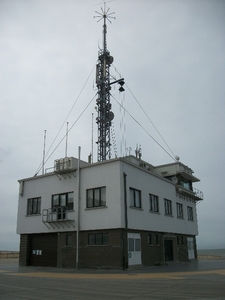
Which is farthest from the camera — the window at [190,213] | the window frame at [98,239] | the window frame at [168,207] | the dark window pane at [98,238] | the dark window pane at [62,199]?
the window at [190,213]

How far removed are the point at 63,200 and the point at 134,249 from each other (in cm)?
719

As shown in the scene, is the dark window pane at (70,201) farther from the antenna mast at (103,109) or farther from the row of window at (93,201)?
the antenna mast at (103,109)

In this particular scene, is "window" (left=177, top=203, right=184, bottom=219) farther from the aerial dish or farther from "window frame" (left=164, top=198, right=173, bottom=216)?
the aerial dish

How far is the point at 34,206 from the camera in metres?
29.4

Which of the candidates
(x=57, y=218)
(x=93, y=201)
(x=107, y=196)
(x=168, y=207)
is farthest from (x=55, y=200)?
(x=168, y=207)

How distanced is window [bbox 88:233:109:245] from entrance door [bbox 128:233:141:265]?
182cm

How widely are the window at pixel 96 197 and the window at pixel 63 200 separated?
1836 millimetres

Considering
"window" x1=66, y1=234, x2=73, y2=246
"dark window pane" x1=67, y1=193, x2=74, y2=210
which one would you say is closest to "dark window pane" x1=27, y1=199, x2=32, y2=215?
"dark window pane" x1=67, y1=193, x2=74, y2=210

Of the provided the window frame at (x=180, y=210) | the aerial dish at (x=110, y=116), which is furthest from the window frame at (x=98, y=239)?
the aerial dish at (x=110, y=116)

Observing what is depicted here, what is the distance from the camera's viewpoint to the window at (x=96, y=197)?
24.6 metres

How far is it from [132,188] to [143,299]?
612 inches

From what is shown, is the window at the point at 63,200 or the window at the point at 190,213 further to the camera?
the window at the point at 190,213

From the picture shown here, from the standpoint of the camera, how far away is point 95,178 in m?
25.2

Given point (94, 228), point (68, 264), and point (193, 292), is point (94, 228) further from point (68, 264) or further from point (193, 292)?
point (193, 292)
